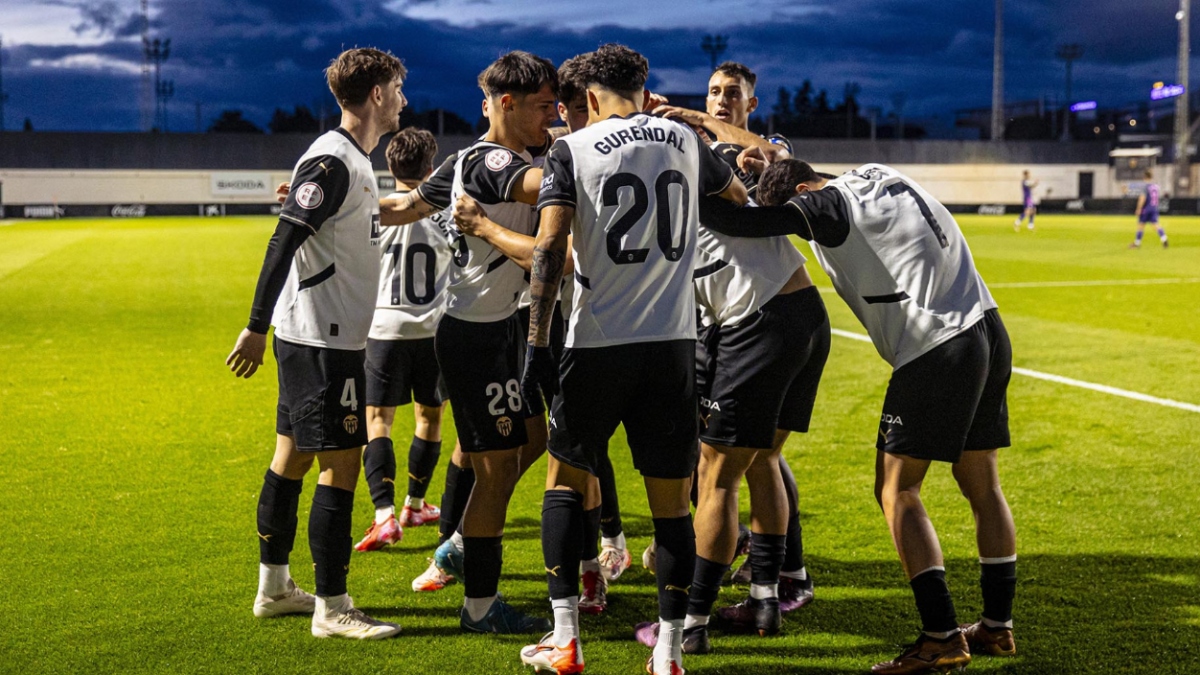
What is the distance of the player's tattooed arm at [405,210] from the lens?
478cm

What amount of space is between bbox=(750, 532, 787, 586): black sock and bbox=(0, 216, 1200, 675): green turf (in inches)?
10.4

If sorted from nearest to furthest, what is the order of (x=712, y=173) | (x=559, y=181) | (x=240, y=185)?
(x=559, y=181) < (x=712, y=173) < (x=240, y=185)

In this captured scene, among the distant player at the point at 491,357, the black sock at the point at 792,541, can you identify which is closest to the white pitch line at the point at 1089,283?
the black sock at the point at 792,541

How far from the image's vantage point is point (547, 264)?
3.73m

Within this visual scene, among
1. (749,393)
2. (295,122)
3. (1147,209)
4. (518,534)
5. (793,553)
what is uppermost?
(295,122)

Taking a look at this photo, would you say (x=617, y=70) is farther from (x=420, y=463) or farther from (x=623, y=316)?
(x=420, y=463)

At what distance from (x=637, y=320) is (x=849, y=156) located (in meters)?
63.6

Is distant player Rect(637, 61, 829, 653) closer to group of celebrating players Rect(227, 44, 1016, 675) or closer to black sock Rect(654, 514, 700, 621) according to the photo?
group of celebrating players Rect(227, 44, 1016, 675)

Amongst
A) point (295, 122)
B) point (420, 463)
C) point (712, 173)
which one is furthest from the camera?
point (295, 122)

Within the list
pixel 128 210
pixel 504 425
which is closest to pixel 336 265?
pixel 504 425

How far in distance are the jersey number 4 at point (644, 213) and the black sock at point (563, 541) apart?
3.22 ft

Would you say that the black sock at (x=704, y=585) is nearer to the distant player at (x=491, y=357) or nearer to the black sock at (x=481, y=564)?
the distant player at (x=491, y=357)

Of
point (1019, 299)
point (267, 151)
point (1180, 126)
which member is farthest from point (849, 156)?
point (1019, 299)

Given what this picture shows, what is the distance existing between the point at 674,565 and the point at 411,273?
110 inches
